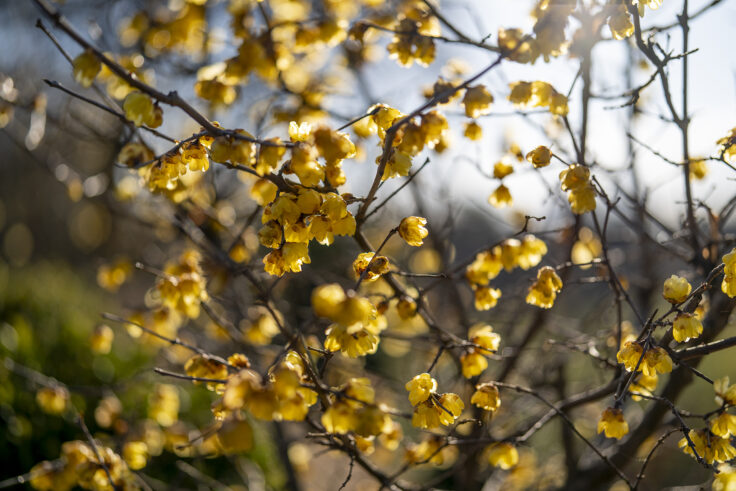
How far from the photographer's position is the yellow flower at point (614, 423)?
5.25ft

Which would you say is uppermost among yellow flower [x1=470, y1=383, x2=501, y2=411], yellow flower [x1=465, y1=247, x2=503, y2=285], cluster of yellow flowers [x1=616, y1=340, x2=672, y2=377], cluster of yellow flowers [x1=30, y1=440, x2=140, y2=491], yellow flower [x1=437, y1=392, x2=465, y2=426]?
yellow flower [x1=465, y1=247, x2=503, y2=285]

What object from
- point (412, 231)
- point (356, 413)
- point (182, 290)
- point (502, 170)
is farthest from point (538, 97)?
point (182, 290)

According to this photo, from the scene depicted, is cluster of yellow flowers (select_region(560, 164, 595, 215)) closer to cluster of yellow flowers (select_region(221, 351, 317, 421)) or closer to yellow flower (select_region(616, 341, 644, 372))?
yellow flower (select_region(616, 341, 644, 372))

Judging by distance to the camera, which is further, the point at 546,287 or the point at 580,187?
the point at 546,287

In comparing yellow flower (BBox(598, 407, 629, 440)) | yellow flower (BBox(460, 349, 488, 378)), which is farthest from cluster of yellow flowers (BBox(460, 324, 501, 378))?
yellow flower (BBox(598, 407, 629, 440))

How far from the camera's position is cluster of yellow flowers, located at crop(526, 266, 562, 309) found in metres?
1.98

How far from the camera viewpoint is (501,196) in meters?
2.26

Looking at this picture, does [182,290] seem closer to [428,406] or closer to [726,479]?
[428,406]

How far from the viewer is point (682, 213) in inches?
94.3

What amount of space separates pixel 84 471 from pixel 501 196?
7.14 feet

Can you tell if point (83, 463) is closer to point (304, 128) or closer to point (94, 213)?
point (304, 128)

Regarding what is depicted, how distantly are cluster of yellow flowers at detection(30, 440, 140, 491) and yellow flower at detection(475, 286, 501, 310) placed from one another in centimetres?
172

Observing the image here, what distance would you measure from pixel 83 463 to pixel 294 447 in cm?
301

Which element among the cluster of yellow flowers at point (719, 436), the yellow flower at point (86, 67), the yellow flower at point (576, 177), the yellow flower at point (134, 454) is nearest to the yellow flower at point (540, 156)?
the yellow flower at point (576, 177)
